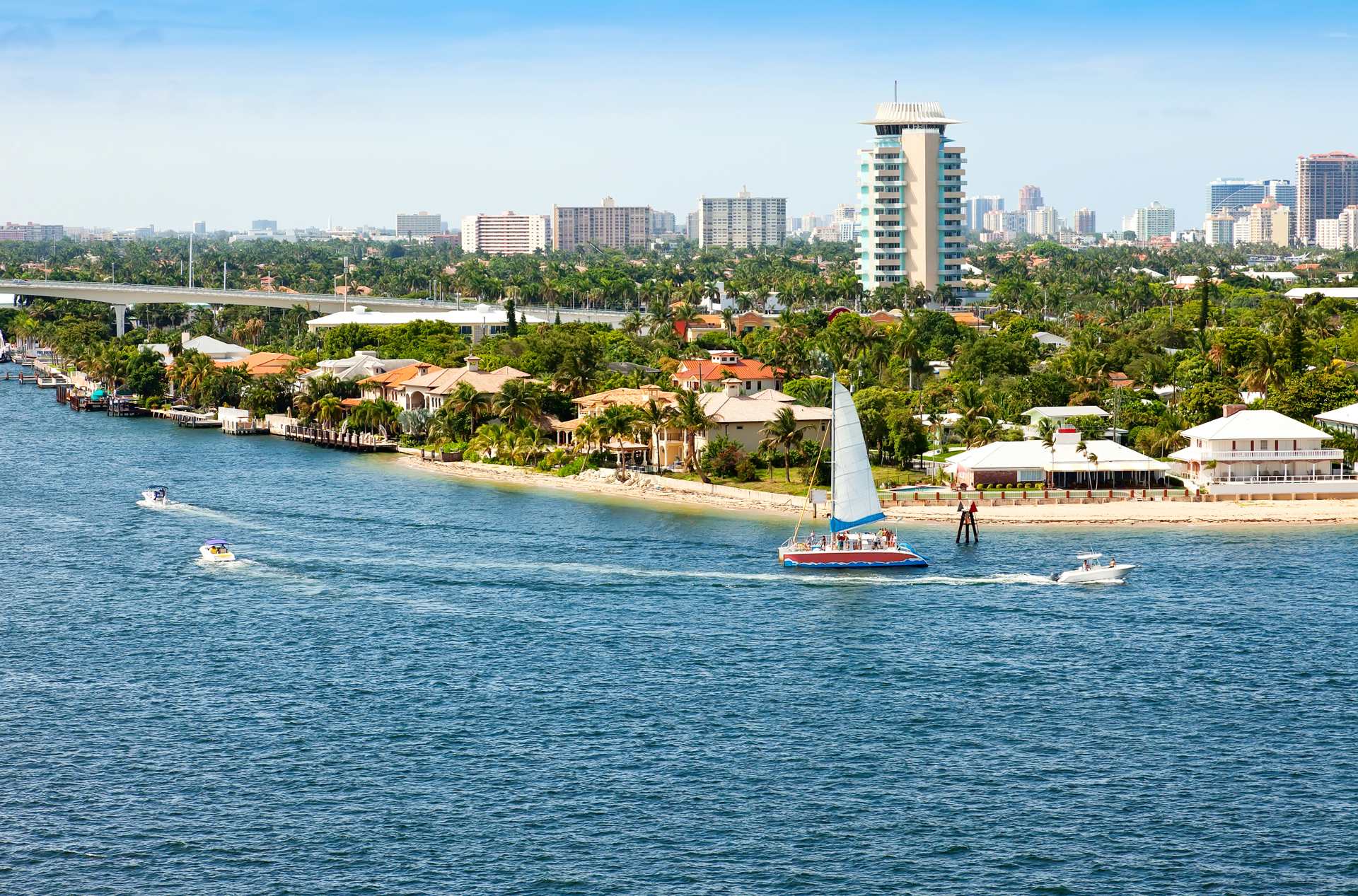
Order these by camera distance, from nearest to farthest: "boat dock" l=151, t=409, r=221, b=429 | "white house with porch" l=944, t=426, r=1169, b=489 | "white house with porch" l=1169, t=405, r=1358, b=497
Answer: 1. "white house with porch" l=1169, t=405, r=1358, b=497
2. "white house with porch" l=944, t=426, r=1169, b=489
3. "boat dock" l=151, t=409, r=221, b=429

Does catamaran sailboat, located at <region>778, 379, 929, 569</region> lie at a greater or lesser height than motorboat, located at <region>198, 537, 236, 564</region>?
greater

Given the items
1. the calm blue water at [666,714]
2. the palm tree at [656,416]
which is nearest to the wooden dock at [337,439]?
the palm tree at [656,416]

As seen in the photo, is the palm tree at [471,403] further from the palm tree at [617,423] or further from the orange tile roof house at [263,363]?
the orange tile roof house at [263,363]

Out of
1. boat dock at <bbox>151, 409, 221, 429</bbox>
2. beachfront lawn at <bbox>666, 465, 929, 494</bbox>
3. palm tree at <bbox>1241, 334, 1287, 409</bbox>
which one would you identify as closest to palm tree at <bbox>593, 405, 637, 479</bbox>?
beachfront lawn at <bbox>666, 465, 929, 494</bbox>

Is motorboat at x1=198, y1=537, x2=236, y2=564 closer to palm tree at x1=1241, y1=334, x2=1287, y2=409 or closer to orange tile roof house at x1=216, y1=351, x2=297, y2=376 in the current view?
palm tree at x1=1241, y1=334, x2=1287, y2=409

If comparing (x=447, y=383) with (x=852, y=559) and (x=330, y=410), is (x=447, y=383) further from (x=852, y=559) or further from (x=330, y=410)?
(x=852, y=559)

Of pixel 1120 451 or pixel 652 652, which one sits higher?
pixel 1120 451

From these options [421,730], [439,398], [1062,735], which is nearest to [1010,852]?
[1062,735]

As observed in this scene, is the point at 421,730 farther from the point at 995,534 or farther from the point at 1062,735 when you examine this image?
the point at 995,534
